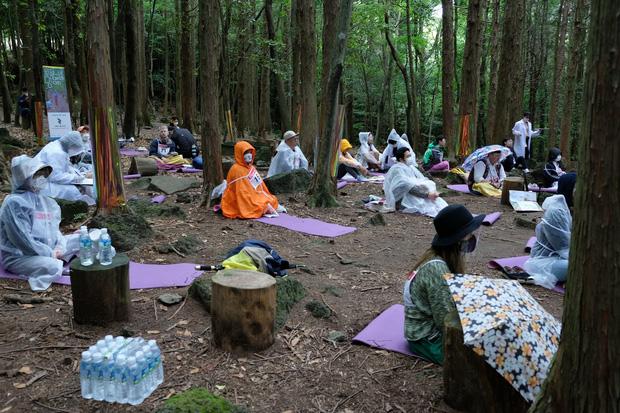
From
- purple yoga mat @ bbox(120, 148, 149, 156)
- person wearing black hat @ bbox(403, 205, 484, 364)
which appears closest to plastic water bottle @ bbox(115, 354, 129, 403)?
person wearing black hat @ bbox(403, 205, 484, 364)

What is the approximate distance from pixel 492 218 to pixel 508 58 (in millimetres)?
6071

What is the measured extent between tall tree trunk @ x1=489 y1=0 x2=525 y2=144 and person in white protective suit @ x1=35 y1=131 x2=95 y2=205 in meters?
10.1

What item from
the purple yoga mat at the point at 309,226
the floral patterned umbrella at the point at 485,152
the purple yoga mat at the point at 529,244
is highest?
the floral patterned umbrella at the point at 485,152

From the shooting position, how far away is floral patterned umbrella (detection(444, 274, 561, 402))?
2.78 m

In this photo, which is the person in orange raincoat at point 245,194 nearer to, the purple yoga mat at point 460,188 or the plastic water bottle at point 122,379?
the purple yoga mat at point 460,188

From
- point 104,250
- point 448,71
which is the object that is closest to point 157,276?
point 104,250

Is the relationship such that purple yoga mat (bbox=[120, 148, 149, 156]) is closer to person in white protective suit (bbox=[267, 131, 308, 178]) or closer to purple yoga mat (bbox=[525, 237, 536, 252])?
person in white protective suit (bbox=[267, 131, 308, 178])

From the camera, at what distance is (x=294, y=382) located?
3.48 meters

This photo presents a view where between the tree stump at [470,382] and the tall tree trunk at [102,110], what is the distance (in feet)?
16.5

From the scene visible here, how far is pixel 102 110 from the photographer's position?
6473mm

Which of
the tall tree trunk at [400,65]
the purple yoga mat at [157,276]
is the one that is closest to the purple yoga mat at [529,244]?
the purple yoga mat at [157,276]

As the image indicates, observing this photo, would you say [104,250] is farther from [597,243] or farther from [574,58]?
[574,58]

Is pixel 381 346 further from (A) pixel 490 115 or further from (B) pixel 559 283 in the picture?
(A) pixel 490 115

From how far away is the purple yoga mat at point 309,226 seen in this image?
7618mm
